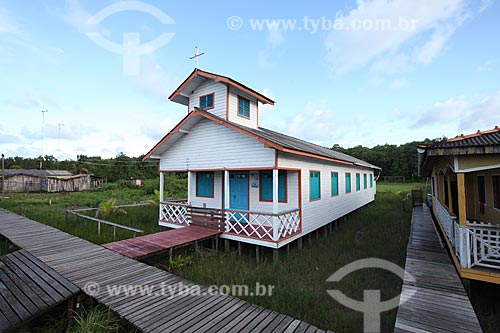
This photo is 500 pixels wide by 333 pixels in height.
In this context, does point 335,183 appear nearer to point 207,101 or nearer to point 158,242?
point 207,101

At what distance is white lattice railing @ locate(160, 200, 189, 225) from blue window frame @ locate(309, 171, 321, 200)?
535 cm

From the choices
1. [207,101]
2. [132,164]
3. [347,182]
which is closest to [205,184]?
[207,101]

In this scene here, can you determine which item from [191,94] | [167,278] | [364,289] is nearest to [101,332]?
[167,278]

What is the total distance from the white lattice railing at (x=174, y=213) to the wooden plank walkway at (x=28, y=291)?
4.81 metres

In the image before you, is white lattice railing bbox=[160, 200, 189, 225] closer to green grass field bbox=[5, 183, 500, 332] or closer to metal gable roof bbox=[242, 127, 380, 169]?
green grass field bbox=[5, 183, 500, 332]

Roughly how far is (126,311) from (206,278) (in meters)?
2.42

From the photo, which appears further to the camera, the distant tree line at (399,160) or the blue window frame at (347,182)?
the distant tree line at (399,160)

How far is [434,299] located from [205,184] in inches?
372

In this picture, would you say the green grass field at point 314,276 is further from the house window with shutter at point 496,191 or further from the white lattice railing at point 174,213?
the house window with shutter at point 496,191

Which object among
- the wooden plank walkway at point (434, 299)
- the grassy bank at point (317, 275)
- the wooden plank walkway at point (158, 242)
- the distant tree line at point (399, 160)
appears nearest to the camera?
the wooden plank walkway at point (434, 299)

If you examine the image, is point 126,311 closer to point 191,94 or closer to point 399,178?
point 191,94

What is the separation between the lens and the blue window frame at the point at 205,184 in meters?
11.4

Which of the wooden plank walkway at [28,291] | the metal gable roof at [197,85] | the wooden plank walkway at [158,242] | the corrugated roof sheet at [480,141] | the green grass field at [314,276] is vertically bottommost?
the green grass field at [314,276]

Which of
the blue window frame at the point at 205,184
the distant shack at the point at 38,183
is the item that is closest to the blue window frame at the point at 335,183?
the blue window frame at the point at 205,184
